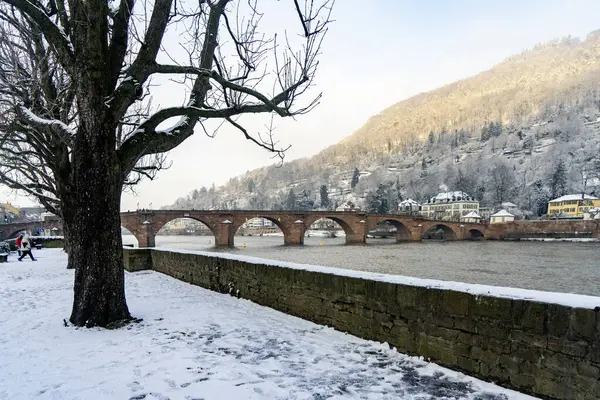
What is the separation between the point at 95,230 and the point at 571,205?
260 ft

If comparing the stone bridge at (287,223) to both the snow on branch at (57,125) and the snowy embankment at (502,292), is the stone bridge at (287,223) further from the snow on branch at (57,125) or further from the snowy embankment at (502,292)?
the snowy embankment at (502,292)

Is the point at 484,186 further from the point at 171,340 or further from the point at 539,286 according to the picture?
the point at 171,340

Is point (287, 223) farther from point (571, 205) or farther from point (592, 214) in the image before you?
point (571, 205)

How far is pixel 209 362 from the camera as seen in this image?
13.4ft

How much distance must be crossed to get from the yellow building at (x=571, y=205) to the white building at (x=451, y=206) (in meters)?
20.4

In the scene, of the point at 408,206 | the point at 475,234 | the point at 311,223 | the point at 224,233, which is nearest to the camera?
the point at 224,233

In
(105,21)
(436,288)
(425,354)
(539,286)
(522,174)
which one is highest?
(522,174)

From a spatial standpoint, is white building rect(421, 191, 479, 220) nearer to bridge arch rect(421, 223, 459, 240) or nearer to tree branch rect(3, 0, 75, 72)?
bridge arch rect(421, 223, 459, 240)

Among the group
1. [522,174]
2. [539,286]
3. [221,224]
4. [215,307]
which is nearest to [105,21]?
[215,307]

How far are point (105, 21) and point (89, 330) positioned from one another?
14.4ft

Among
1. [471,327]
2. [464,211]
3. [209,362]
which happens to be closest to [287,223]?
[209,362]

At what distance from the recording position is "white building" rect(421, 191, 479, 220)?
294 feet

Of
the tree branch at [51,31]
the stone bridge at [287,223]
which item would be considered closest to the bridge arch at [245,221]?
the stone bridge at [287,223]

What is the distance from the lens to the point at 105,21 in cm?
557
